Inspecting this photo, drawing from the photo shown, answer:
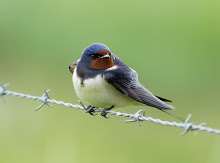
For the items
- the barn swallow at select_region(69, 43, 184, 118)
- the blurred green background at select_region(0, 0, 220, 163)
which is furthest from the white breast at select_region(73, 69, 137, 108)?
the blurred green background at select_region(0, 0, 220, 163)

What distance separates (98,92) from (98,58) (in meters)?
0.24

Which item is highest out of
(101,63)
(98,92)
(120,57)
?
(120,57)

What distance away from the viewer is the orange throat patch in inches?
163

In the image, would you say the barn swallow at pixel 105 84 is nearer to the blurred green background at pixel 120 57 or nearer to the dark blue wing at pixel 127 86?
the dark blue wing at pixel 127 86

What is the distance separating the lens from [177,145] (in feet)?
19.8

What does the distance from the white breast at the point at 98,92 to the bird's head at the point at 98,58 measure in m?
0.09

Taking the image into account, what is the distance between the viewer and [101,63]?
13.7 feet

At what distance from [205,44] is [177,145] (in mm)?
3303

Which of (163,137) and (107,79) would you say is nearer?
(107,79)

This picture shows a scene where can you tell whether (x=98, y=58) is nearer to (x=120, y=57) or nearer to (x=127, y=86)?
(x=127, y=86)

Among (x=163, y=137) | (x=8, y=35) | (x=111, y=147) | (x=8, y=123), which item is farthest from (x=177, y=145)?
(x=8, y=35)

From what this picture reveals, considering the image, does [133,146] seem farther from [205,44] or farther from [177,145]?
[205,44]

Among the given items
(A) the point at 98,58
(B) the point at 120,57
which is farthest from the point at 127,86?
(B) the point at 120,57

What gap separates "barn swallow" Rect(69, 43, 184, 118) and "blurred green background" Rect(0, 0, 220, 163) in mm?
1027
